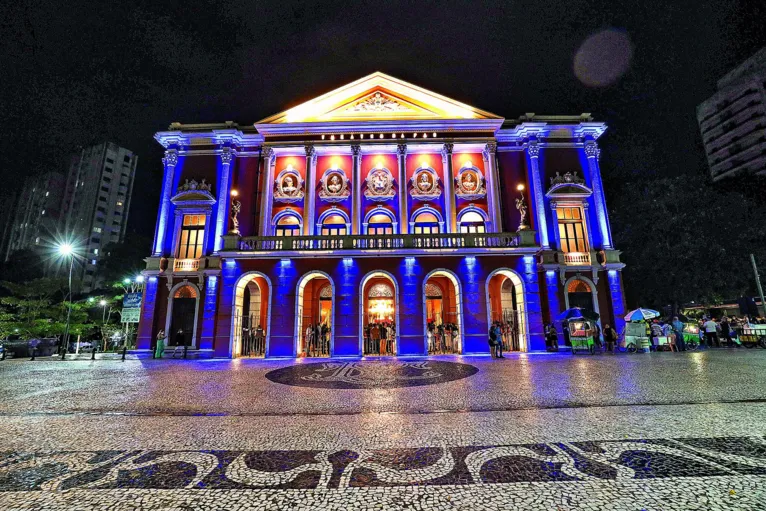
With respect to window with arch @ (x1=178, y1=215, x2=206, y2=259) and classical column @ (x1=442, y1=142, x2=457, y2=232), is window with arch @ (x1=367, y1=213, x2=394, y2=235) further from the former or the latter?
window with arch @ (x1=178, y1=215, x2=206, y2=259)

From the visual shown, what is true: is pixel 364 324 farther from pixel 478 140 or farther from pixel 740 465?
pixel 740 465

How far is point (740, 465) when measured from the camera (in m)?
3.03

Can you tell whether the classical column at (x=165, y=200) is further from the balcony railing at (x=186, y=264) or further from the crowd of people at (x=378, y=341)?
the crowd of people at (x=378, y=341)

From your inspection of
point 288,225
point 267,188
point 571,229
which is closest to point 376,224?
point 288,225

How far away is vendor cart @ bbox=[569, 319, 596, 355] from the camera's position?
17286mm

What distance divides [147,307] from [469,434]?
23453mm

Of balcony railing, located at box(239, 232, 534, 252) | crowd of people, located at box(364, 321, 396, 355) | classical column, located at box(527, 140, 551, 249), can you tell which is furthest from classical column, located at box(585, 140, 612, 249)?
crowd of people, located at box(364, 321, 396, 355)

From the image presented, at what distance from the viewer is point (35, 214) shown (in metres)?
93.7

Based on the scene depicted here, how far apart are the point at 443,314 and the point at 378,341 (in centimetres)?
541

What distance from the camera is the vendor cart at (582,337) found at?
17286 millimetres

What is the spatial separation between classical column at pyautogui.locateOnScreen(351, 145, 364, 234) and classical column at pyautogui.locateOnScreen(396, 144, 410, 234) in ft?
8.94

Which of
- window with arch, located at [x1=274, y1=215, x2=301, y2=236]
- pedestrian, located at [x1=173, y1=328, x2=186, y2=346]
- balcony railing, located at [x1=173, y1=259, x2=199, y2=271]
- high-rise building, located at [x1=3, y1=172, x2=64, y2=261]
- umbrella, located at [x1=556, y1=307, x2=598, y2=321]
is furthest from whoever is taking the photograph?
high-rise building, located at [x1=3, y1=172, x2=64, y2=261]

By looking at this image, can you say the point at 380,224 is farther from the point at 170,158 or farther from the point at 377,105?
the point at 170,158

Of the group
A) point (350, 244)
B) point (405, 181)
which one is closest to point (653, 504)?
point (350, 244)
